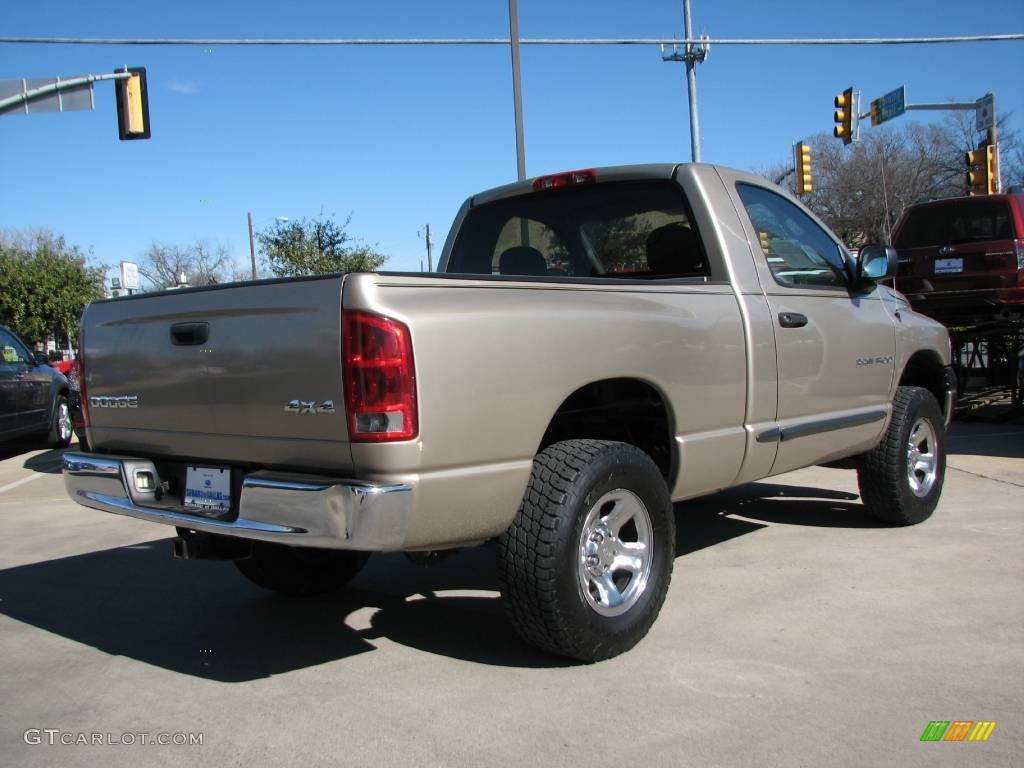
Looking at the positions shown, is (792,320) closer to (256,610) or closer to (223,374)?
(223,374)

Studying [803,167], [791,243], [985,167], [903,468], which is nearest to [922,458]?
[903,468]

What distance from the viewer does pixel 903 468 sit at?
5.36 m

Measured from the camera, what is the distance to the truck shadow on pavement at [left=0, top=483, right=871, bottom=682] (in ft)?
12.5

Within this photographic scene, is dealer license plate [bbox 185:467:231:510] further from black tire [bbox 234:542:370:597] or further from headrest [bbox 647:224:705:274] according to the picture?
headrest [bbox 647:224:705:274]

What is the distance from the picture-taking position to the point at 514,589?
3.26 metres

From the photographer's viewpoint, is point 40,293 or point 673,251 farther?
point 40,293

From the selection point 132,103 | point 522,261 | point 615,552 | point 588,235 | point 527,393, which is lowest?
point 615,552

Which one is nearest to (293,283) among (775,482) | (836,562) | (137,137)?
(836,562)

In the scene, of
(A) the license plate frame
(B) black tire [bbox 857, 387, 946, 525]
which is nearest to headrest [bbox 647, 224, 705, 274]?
(B) black tire [bbox 857, 387, 946, 525]

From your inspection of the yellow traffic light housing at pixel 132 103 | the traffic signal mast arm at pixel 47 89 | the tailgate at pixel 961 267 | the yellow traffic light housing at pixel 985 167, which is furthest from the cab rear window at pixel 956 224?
the traffic signal mast arm at pixel 47 89

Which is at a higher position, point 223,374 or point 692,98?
point 692,98

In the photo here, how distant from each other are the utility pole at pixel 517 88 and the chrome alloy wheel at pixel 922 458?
830 centimetres

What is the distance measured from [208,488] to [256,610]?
131 cm

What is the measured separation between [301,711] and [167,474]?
1.11m
